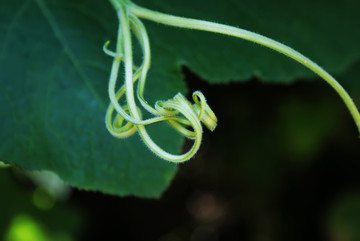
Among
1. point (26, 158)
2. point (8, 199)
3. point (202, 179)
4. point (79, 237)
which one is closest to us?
point (26, 158)

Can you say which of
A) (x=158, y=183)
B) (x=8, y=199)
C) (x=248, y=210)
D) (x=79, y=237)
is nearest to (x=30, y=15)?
(x=158, y=183)

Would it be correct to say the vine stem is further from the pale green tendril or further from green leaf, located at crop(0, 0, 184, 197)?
green leaf, located at crop(0, 0, 184, 197)

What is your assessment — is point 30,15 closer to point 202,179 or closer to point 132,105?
point 132,105

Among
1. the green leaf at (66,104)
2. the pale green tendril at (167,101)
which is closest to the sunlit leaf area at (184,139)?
the green leaf at (66,104)

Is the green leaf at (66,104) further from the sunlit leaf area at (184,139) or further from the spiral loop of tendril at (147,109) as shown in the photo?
the spiral loop of tendril at (147,109)

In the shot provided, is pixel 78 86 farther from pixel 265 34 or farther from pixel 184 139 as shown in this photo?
pixel 265 34

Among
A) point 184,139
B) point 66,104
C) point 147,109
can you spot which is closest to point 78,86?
point 66,104

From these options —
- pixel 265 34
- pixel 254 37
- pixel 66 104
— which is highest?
pixel 254 37
